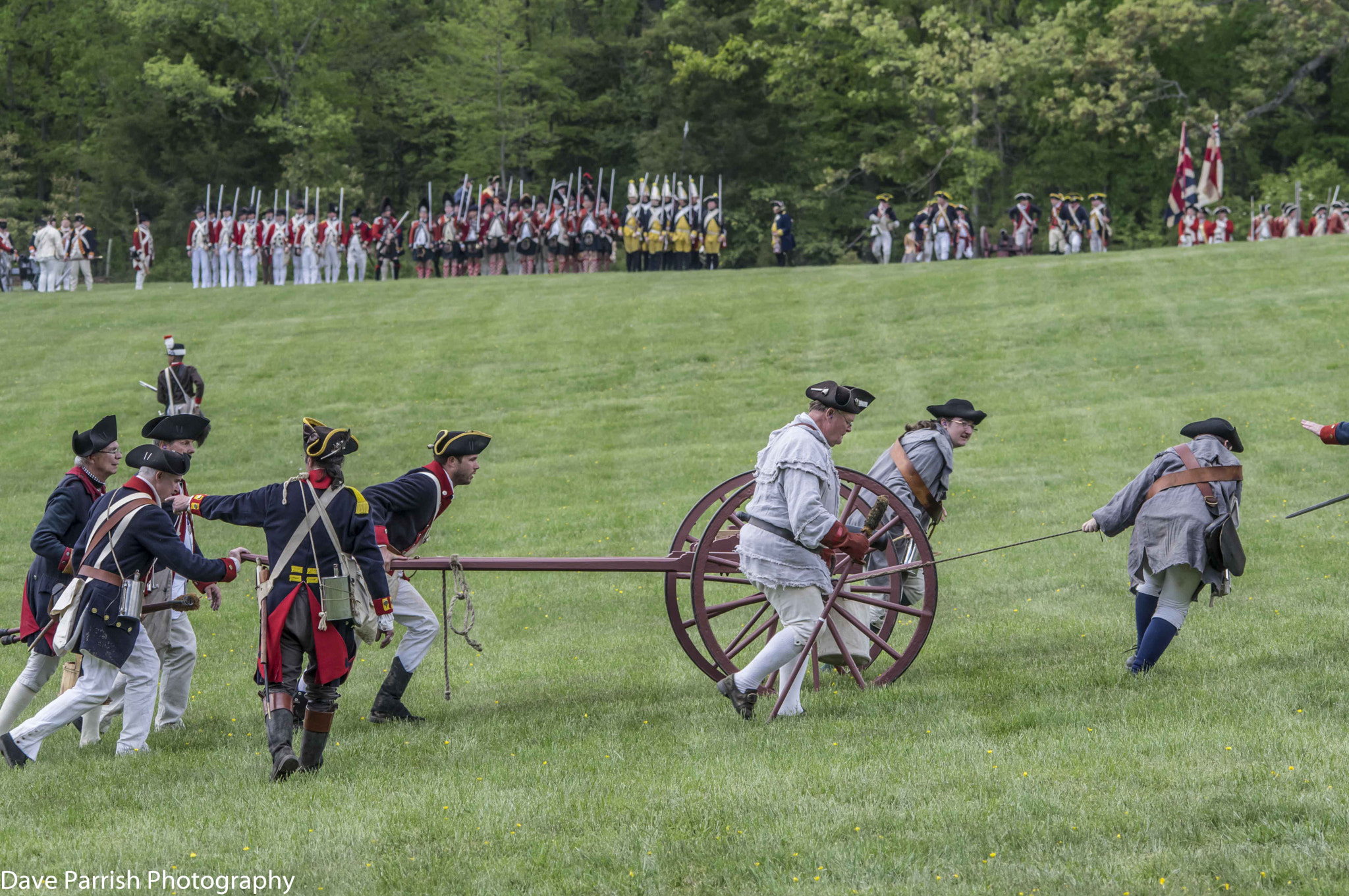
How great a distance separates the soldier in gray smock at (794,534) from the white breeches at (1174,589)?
6.30 ft

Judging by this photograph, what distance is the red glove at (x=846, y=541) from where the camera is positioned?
6773mm

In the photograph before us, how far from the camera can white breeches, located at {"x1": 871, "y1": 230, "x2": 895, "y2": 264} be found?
3544cm

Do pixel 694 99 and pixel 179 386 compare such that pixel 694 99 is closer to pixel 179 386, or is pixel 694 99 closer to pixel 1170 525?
pixel 179 386

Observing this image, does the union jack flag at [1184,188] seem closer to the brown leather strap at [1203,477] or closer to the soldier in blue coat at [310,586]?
the brown leather strap at [1203,477]

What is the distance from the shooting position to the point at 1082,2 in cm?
3891

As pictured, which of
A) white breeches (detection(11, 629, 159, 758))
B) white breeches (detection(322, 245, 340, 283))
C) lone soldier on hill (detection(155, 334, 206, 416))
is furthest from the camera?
white breeches (detection(322, 245, 340, 283))

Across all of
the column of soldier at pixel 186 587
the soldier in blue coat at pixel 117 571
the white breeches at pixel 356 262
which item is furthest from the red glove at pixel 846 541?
the white breeches at pixel 356 262

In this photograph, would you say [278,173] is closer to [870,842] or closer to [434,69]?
[434,69]

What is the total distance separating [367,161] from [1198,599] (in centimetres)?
4621

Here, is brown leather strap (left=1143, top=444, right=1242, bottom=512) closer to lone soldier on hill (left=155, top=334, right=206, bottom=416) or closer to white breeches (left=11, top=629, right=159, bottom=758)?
white breeches (left=11, top=629, right=159, bottom=758)

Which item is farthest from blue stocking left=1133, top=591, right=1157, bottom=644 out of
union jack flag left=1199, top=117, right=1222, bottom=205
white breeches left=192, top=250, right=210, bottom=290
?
white breeches left=192, top=250, right=210, bottom=290

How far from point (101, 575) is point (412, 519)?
5.50 feet

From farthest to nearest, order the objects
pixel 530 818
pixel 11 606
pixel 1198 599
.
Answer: pixel 11 606 < pixel 1198 599 < pixel 530 818

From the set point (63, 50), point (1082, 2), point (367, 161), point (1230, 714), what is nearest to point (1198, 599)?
point (1230, 714)
